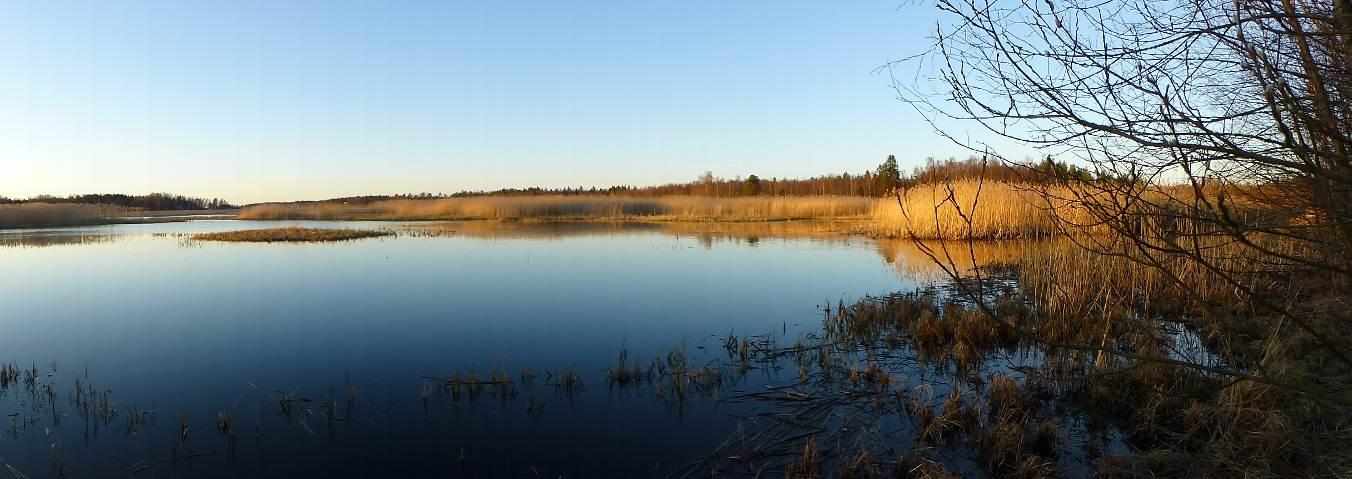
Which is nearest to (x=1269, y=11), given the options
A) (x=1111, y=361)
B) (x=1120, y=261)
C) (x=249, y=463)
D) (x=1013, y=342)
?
(x=1111, y=361)

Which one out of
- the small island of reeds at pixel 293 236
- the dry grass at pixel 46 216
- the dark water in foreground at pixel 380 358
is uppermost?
the dry grass at pixel 46 216

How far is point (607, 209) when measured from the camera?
35688 millimetres

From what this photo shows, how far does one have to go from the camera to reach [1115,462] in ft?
9.44

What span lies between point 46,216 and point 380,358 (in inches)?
1385

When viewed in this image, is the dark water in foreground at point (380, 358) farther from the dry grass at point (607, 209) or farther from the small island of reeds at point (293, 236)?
the dry grass at point (607, 209)

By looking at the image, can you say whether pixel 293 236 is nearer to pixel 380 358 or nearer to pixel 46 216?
pixel 380 358

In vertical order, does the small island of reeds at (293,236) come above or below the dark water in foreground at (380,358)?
above

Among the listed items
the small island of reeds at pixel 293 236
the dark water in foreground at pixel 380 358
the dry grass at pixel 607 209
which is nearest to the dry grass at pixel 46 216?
the dry grass at pixel 607 209

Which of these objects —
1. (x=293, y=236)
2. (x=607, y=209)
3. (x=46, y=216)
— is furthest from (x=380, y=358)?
(x=46, y=216)

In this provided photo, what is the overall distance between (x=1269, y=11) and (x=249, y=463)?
4365mm

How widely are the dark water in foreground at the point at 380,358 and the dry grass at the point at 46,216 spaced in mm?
22915

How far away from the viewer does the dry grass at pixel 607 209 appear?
3222cm

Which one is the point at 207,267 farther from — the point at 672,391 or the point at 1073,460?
the point at 1073,460

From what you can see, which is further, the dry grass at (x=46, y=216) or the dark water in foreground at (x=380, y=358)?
the dry grass at (x=46, y=216)
